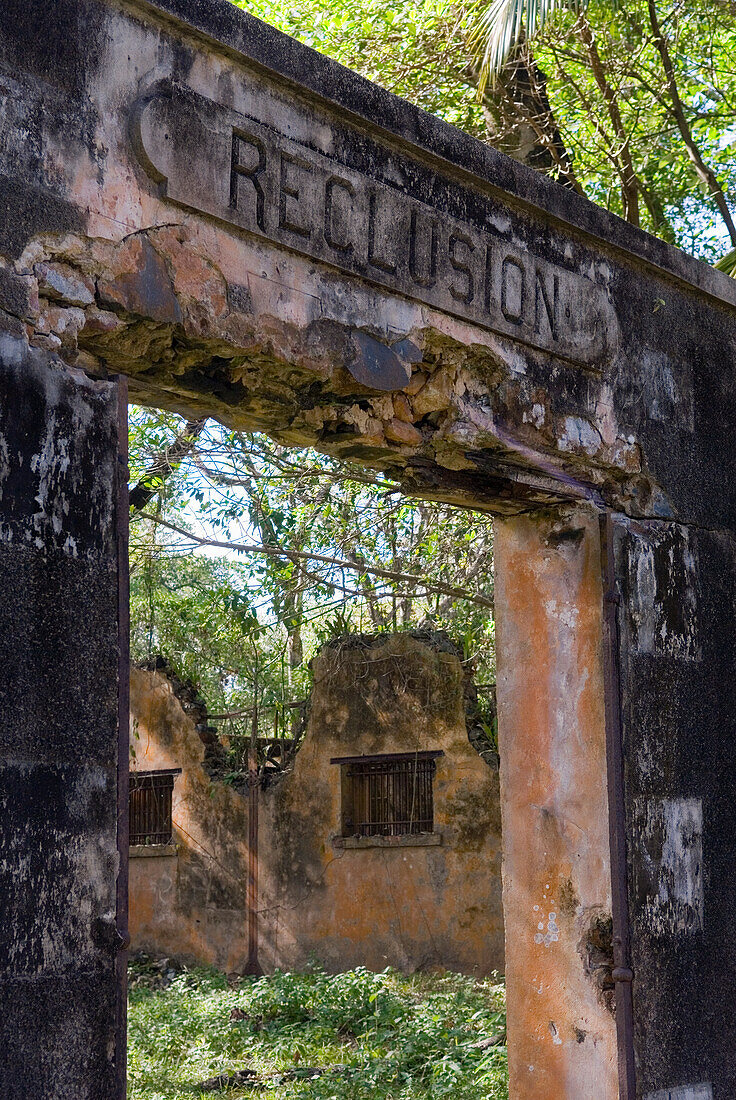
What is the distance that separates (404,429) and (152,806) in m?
8.43

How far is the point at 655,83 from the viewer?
31.8 feet

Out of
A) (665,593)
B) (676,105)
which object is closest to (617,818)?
(665,593)

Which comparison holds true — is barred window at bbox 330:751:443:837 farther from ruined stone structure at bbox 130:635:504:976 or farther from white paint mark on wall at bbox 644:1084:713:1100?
white paint mark on wall at bbox 644:1084:713:1100

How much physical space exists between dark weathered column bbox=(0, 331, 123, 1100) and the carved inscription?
702mm

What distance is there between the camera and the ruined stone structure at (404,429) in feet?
8.54

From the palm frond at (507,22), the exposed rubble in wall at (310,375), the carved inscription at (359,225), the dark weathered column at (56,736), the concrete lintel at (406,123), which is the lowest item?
the dark weathered column at (56,736)

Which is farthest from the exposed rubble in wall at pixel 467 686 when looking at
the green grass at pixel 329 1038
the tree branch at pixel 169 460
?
the tree branch at pixel 169 460

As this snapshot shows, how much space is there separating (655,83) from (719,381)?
18.8 feet

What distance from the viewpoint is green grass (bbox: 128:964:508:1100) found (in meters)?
5.81

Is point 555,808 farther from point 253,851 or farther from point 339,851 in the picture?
point 253,851

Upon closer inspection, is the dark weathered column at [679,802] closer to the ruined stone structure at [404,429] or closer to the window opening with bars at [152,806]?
the ruined stone structure at [404,429]

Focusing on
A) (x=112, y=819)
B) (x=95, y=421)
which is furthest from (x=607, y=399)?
(x=112, y=819)

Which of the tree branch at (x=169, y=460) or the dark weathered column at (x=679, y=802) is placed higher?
the tree branch at (x=169, y=460)

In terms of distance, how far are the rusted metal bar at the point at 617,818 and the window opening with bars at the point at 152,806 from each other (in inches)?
302
